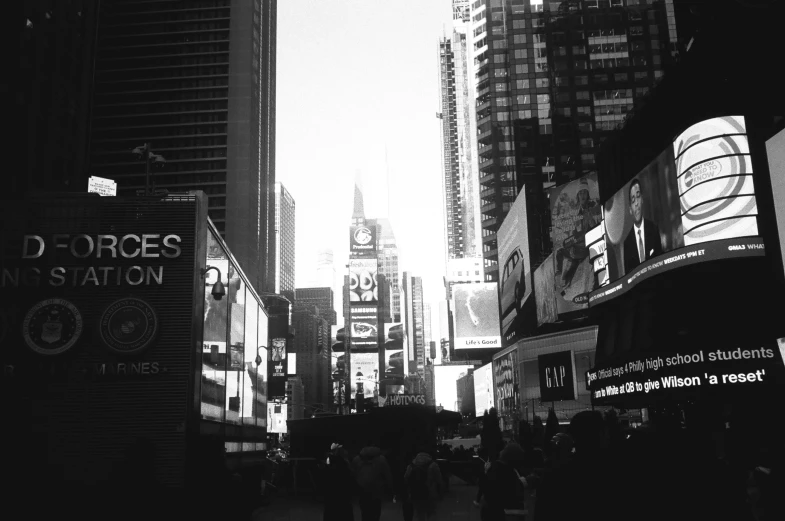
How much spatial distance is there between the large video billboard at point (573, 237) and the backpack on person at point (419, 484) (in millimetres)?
42323

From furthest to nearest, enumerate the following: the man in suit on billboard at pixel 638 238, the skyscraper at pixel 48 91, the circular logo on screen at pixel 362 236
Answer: the circular logo on screen at pixel 362 236, the skyscraper at pixel 48 91, the man in suit on billboard at pixel 638 238

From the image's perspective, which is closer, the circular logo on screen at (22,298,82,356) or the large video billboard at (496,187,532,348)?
the circular logo on screen at (22,298,82,356)

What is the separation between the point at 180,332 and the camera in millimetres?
19516

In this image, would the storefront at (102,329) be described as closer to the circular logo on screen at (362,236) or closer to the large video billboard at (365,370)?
the large video billboard at (365,370)

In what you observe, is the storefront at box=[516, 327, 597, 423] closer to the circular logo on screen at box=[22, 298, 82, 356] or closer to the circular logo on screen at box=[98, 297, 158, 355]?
the circular logo on screen at box=[98, 297, 158, 355]

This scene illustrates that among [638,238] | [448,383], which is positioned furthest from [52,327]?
[448,383]

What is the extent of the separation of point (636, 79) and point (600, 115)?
752 centimetres

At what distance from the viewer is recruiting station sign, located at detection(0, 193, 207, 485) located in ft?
61.1

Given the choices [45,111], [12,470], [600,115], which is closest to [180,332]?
[12,470]

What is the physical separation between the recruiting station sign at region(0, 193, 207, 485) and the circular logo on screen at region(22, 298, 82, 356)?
25 millimetres

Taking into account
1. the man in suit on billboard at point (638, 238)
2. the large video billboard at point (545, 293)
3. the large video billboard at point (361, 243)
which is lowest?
the man in suit on billboard at point (638, 238)

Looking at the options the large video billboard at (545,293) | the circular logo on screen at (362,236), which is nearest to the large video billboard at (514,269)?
the large video billboard at (545,293)

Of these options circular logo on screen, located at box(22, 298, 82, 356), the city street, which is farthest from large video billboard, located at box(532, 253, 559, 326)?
circular logo on screen, located at box(22, 298, 82, 356)

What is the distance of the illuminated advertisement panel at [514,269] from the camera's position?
68.4 metres
